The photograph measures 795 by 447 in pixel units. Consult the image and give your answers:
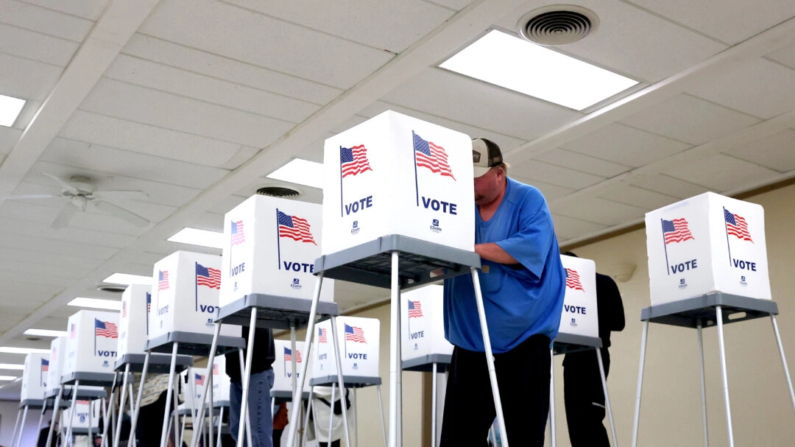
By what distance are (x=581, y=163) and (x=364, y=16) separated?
2.45 meters

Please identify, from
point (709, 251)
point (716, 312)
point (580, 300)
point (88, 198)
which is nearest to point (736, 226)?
point (709, 251)

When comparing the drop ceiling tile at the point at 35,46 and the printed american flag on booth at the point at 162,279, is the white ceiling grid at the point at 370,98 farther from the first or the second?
the printed american flag on booth at the point at 162,279

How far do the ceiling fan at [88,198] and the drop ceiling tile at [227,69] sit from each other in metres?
1.76

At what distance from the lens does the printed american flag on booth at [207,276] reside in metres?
3.62

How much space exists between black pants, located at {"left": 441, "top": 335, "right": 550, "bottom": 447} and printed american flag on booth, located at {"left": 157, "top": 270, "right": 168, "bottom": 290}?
1.87 meters

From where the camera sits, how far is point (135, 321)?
4215 mm

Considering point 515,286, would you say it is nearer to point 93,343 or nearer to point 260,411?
point 260,411

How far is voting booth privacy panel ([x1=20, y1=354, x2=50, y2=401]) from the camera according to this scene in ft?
21.6

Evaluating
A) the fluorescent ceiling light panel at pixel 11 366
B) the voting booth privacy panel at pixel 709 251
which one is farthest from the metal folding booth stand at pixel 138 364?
the fluorescent ceiling light panel at pixel 11 366

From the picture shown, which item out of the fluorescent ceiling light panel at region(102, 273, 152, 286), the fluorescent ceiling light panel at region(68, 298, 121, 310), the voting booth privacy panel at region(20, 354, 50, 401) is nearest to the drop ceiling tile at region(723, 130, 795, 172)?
the voting booth privacy panel at region(20, 354, 50, 401)

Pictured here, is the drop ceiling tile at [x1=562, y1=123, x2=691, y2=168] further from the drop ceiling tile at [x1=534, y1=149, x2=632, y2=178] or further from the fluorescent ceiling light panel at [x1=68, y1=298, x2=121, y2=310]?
the fluorescent ceiling light panel at [x1=68, y1=298, x2=121, y2=310]

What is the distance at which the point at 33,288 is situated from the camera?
943 cm

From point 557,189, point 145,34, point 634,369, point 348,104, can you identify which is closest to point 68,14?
point 145,34

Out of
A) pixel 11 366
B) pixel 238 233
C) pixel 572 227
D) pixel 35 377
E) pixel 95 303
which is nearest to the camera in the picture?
pixel 238 233
